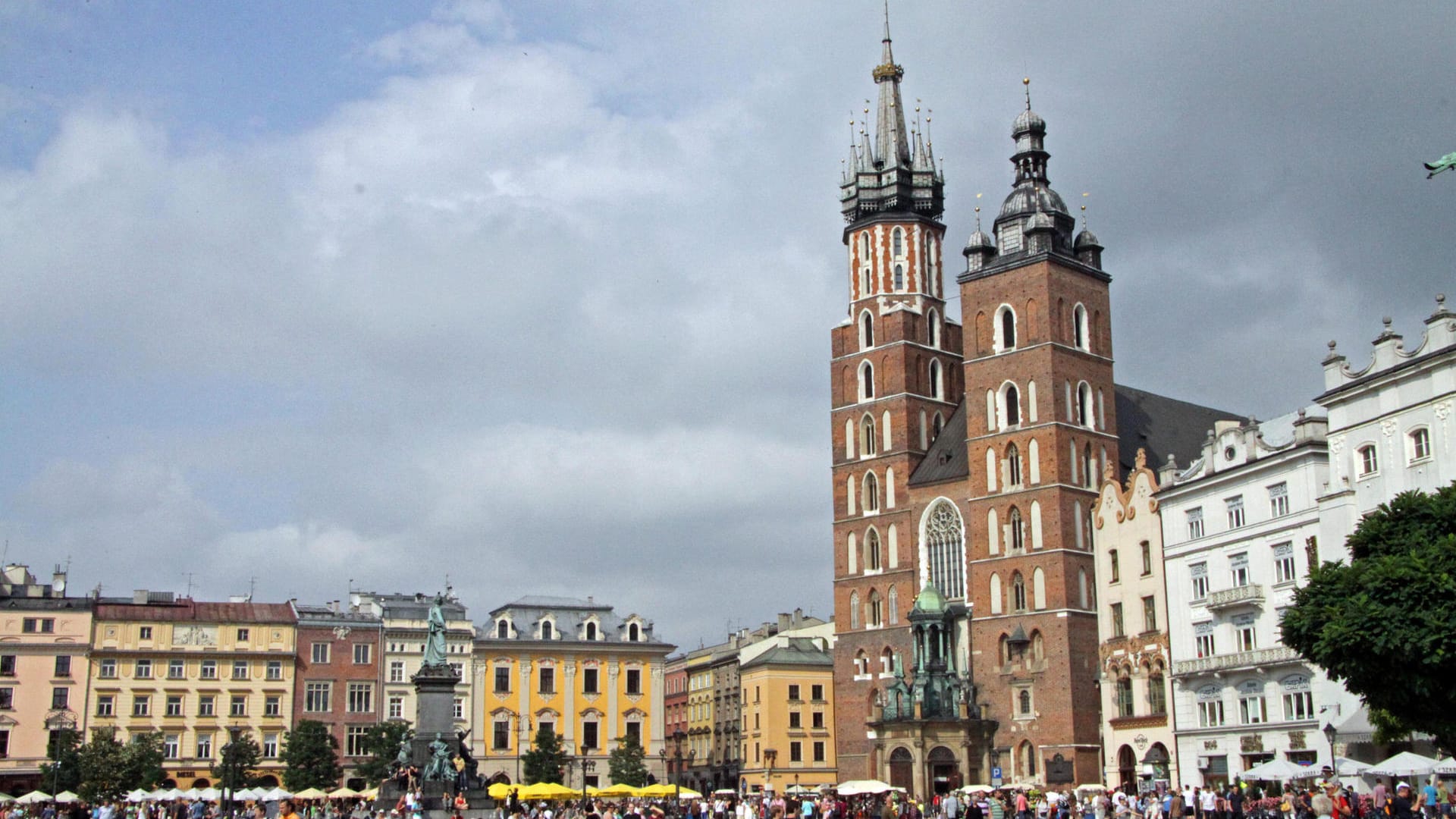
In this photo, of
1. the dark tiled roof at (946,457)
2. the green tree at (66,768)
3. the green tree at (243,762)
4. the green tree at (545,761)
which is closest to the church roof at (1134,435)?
the dark tiled roof at (946,457)

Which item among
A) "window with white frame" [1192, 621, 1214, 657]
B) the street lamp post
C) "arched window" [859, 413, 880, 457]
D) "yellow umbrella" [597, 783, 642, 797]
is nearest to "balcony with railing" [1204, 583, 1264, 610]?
"window with white frame" [1192, 621, 1214, 657]

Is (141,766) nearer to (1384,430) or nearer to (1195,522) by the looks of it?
(1195,522)

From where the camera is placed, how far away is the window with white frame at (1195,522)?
55.3 m

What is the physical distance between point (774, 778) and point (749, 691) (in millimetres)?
7348

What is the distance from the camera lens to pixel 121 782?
69.2 metres

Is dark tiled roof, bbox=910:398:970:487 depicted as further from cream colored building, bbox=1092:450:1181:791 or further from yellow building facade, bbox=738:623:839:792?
yellow building facade, bbox=738:623:839:792

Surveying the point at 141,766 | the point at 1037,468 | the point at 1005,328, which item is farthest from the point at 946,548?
the point at 141,766

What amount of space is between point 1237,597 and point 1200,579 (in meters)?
3.30

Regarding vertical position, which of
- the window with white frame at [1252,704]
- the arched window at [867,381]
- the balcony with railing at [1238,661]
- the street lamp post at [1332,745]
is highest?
the arched window at [867,381]

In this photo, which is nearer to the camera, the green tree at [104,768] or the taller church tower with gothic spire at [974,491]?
the taller church tower with gothic spire at [974,491]

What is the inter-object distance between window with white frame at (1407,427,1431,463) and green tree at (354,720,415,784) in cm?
4674

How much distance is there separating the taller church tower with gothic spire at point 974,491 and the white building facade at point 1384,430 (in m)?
18.3

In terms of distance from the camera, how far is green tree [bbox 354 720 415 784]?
73812mm

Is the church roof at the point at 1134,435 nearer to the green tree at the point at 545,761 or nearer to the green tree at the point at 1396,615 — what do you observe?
the green tree at the point at 545,761
